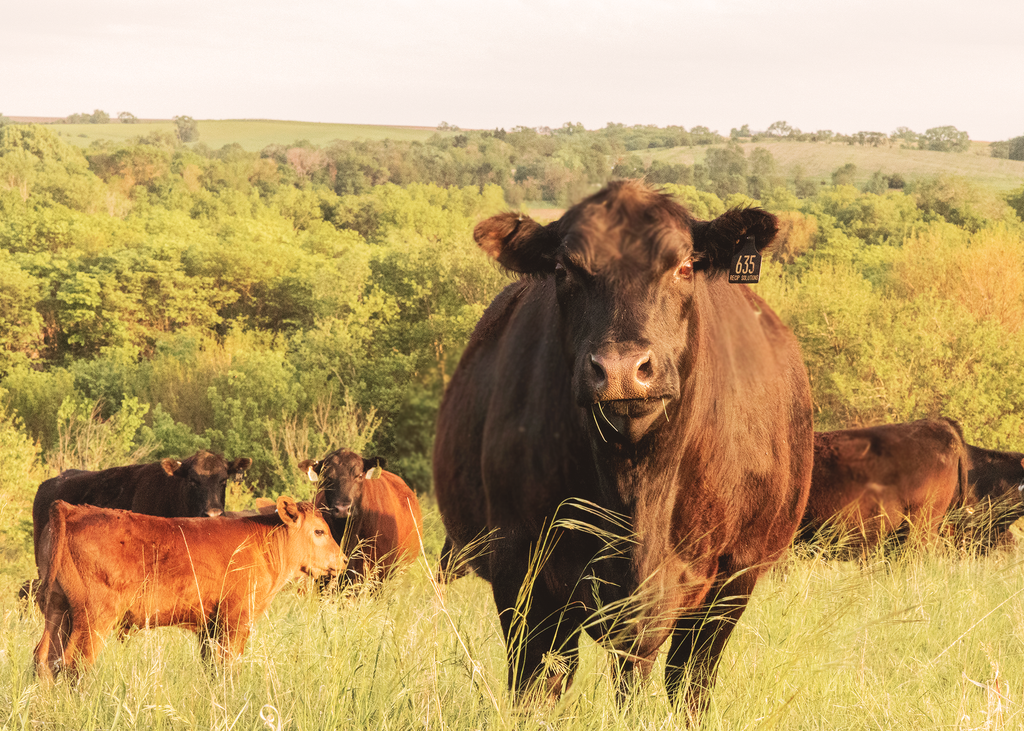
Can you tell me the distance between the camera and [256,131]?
15888 cm

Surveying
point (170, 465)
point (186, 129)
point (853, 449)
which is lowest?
point (170, 465)

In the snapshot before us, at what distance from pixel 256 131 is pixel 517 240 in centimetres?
16626

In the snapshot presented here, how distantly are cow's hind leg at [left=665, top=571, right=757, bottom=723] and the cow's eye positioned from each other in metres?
1.17

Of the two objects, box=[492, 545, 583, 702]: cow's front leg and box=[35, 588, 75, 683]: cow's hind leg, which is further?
box=[35, 588, 75, 683]: cow's hind leg

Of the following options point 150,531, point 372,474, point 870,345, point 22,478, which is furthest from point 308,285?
point 150,531

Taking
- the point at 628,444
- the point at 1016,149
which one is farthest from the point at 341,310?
the point at 1016,149

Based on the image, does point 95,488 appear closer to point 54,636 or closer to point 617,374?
point 54,636

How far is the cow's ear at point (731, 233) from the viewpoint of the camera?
3197mm

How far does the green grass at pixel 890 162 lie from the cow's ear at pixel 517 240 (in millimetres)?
78486

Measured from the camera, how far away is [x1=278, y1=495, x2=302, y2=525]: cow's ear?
22.7 ft

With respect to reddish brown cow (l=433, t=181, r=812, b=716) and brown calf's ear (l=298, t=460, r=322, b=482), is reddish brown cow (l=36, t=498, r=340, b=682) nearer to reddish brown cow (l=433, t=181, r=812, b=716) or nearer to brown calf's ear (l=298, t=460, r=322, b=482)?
reddish brown cow (l=433, t=181, r=812, b=716)

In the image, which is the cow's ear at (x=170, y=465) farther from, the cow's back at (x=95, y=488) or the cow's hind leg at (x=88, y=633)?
the cow's hind leg at (x=88, y=633)

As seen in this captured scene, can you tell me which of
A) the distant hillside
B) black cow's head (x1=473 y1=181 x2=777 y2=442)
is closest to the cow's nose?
black cow's head (x1=473 y1=181 x2=777 y2=442)

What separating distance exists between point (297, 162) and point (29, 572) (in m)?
98.6
